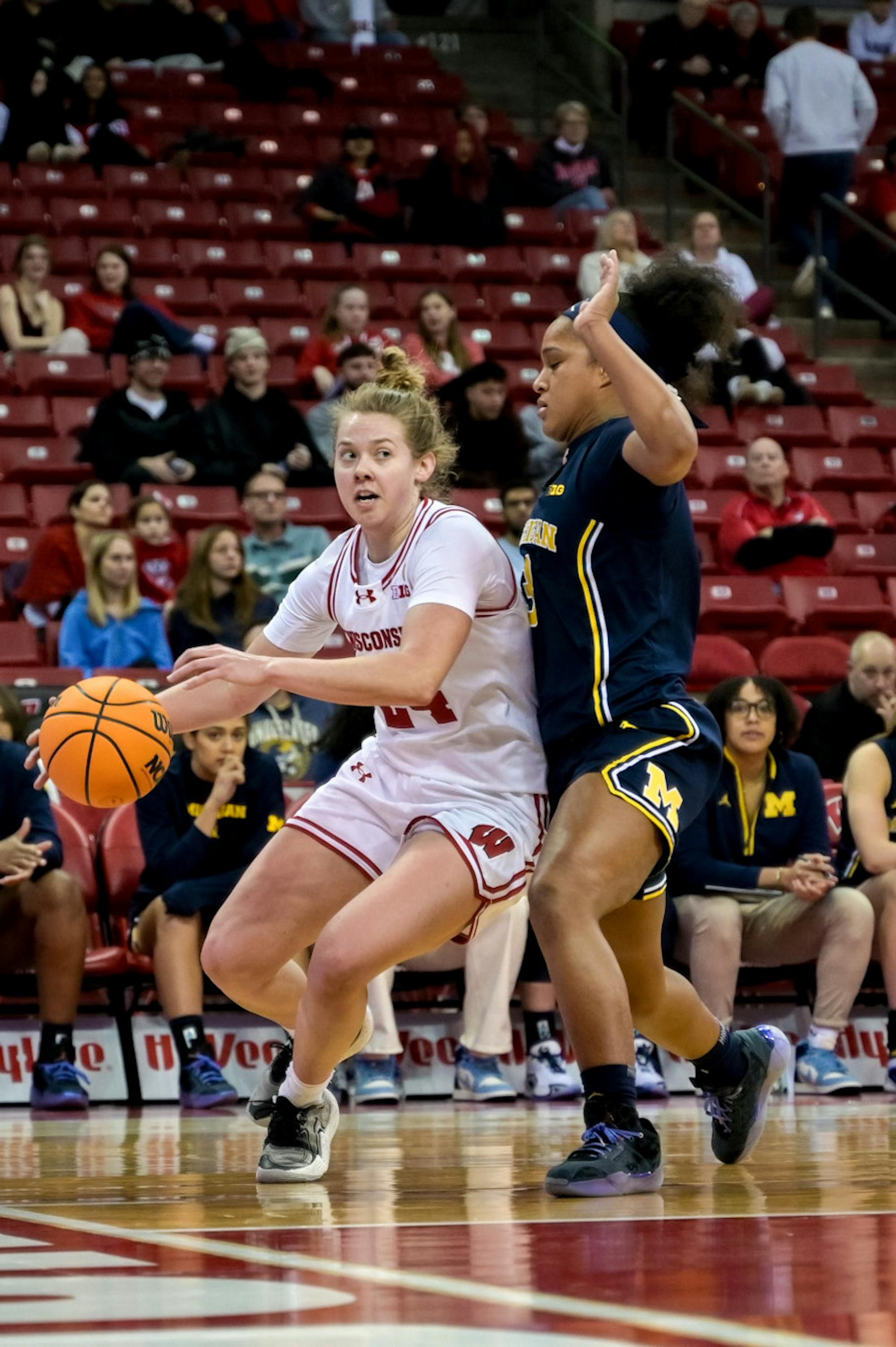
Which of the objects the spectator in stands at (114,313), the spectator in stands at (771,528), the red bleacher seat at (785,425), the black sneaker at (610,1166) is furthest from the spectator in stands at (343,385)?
the black sneaker at (610,1166)

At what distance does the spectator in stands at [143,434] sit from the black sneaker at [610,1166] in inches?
266

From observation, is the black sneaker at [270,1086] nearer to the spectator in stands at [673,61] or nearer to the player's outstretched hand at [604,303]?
the player's outstretched hand at [604,303]

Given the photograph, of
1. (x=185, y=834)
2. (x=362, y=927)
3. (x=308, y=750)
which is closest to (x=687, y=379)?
(x=362, y=927)

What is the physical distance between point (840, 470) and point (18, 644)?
5.25 metres

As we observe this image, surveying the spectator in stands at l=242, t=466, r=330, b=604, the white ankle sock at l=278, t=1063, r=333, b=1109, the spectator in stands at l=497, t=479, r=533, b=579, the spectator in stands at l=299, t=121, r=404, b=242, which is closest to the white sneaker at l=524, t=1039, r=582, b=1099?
the spectator in stands at l=497, t=479, r=533, b=579

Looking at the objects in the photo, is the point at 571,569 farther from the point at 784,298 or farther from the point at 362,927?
the point at 784,298

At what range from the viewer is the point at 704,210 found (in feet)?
50.5

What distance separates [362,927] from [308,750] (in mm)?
4367

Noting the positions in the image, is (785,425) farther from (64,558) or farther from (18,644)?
(18,644)

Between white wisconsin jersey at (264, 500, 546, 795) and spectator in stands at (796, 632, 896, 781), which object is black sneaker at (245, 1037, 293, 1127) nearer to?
white wisconsin jersey at (264, 500, 546, 795)

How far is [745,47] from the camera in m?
16.4

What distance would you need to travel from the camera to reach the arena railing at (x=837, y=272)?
1363 centimetres

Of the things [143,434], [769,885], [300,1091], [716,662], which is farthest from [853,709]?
[300,1091]

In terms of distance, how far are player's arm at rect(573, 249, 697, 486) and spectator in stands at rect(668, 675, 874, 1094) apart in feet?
11.7
